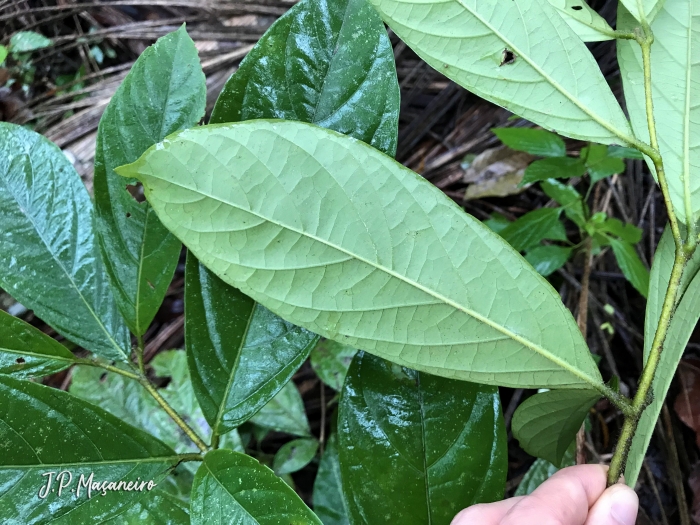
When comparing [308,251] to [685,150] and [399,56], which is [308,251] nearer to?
[685,150]

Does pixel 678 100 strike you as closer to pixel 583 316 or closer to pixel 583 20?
pixel 583 20

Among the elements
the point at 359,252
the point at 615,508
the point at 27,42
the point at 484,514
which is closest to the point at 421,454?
the point at 484,514

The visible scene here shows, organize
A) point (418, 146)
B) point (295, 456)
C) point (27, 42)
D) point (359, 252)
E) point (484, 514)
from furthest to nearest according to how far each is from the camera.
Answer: point (27, 42) < point (418, 146) < point (295, 456) < point (484, 514) < point (359, 252)

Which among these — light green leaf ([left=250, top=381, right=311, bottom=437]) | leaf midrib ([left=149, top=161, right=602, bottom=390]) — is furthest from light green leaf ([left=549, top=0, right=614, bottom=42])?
light green leaf ([left=250, top=381, right=311, bottom=437])

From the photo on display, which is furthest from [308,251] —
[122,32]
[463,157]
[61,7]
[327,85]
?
[61,7]

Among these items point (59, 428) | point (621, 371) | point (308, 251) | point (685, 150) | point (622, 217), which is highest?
point (685, 150)

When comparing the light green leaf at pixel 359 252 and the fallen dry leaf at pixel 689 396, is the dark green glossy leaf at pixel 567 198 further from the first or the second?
the light green leaf at pixel 359 252

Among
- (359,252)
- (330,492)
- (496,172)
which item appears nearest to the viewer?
(359,252)
